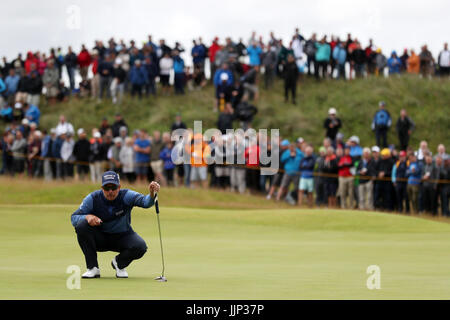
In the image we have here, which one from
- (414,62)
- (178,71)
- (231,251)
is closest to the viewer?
(231,251)

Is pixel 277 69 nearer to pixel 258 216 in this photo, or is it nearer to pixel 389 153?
pixel 389 153

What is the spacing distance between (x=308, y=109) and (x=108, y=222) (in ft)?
105

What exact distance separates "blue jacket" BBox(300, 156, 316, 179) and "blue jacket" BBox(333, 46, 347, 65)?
35.4ft

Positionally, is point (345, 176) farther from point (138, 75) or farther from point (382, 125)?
point (138, 75)

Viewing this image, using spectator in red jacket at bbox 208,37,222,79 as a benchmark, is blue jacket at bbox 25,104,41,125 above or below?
below

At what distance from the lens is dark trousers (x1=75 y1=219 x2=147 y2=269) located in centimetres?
1265

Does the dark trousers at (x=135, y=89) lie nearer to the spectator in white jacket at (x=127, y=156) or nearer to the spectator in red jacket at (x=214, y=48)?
the spectator in red jacket at (x=214, y=48)

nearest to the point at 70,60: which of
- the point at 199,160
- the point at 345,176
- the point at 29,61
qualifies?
the point at 29,61

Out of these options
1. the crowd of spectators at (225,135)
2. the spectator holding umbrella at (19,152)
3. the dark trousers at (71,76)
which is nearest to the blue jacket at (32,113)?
the crowd of spectators at (225,135)

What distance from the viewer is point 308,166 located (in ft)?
102

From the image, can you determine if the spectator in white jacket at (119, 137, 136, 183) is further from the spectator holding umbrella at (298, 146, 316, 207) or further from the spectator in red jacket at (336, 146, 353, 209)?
the spectator in red jacket at (336, 146, 353, 209)

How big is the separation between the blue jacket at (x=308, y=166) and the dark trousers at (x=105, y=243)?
18.6 m

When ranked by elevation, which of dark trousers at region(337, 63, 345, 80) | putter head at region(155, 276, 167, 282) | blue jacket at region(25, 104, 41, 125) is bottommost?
putter head at region(155, 276, 167, 282)

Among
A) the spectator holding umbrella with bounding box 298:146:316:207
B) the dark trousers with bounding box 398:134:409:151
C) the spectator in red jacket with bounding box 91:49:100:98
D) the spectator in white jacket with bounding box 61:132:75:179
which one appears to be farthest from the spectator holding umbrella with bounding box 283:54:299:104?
the spectator in white jacket with bounding box 61:132:75:179
